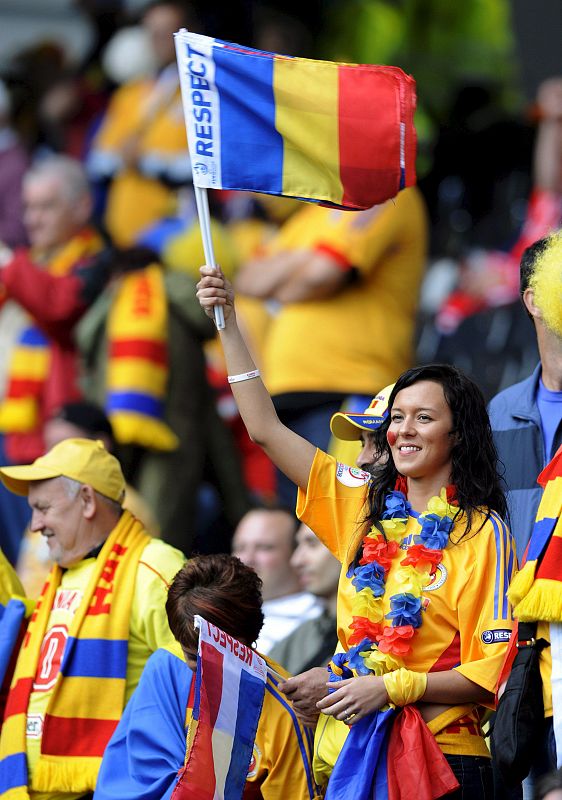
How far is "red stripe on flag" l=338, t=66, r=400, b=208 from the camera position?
4996 mm

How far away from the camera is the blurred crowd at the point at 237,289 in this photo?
758cm

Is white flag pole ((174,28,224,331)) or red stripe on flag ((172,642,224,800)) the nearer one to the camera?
red stripe on flag ((172,642,224,800))

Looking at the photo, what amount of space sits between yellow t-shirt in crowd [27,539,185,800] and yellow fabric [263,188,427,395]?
94.2 inches

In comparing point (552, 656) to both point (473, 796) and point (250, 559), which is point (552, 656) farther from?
point (250, 559)

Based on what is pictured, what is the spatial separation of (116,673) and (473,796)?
1.44 metres

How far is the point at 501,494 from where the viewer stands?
436cm

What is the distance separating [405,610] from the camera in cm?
408

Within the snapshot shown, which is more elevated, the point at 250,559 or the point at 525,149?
the point at 525,149

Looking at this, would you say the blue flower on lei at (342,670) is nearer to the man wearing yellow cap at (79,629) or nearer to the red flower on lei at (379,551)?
the red flower on lei at (379,551)

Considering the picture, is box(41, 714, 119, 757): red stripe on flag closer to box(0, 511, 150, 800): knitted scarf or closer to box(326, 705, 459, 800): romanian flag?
box(0, 511, 150, 800): knitted scarf

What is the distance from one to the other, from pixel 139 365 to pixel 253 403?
153 inches

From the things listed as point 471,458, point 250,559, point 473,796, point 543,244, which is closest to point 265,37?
point 250,559

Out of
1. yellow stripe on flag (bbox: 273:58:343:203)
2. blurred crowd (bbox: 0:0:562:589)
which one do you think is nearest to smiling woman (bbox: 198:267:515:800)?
yellow stripe on flag (bbox: 273:58:343:203)

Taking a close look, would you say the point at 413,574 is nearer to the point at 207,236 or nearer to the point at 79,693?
the point at 207,236
